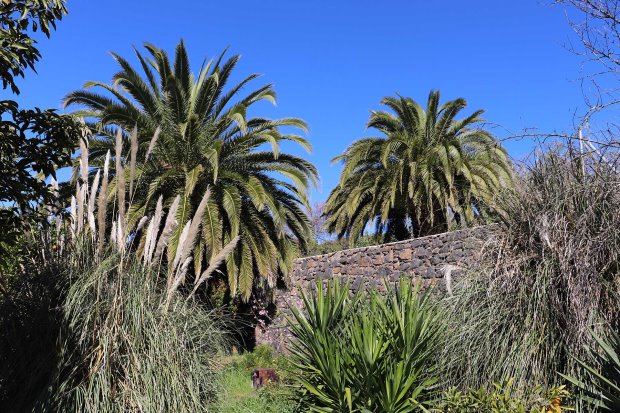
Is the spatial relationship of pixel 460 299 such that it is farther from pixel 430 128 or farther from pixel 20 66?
pixel 430 128

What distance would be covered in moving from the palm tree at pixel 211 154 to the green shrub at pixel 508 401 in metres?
8.14

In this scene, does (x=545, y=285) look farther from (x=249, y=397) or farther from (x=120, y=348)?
(x=249, y=397)

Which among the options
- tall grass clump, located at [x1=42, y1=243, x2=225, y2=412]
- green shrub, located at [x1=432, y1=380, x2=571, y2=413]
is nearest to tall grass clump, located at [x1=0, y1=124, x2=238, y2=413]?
tall grass clump, located at [x1=42, y1=243, x2=225, y2=412]

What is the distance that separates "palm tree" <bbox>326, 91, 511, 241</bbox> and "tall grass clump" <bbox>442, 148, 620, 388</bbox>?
978 centimetres

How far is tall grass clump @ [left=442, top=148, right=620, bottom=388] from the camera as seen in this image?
415cm

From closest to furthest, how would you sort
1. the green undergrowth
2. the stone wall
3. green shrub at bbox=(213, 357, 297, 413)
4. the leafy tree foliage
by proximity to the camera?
the leafy tree foliage, green shrub at bbox=(213, 357, 297, 413), the green undergrowth, the stone wall

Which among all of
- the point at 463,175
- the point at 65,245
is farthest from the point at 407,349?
the point at 463,175

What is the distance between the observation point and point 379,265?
39.4ft

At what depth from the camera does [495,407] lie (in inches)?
142

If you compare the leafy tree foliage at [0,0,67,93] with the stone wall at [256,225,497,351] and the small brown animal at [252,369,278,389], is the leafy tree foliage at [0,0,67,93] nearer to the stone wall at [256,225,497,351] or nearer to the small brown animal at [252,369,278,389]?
the stone wall at [256,225,497,351]

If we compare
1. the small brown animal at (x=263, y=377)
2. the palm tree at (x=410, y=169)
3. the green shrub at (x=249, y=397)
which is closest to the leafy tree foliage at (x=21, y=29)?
the green shrub at (x=249, y=397)

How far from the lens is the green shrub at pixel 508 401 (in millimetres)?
3605

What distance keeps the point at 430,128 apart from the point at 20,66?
13.9 metres

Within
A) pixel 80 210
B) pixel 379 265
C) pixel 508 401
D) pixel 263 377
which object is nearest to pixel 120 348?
pixel 80 210
